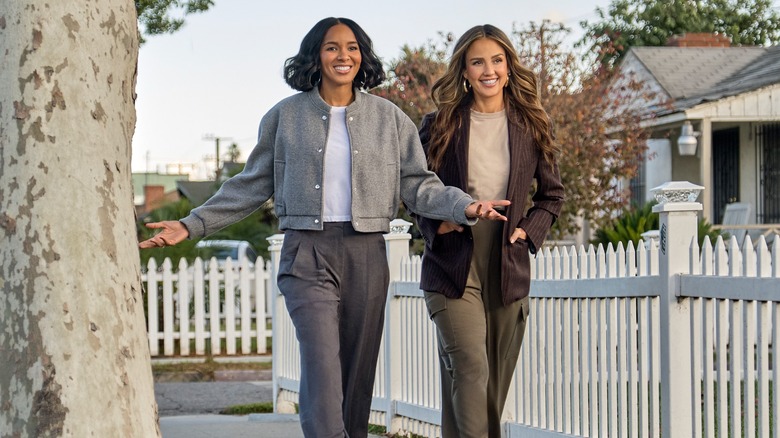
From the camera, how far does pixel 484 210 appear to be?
16.9ft

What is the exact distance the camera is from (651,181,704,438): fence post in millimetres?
5777

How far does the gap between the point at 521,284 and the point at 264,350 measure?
11.8 metres

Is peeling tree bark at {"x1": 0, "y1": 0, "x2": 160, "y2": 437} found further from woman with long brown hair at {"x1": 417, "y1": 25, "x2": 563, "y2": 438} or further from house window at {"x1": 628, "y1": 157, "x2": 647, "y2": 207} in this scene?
house window at {"x1": 628, "y1": 157, "x2": 647, "y2": 207}

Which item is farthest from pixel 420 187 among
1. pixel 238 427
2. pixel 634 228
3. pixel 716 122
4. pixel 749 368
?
pixel 716 122

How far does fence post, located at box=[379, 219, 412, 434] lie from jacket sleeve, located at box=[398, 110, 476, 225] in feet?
9.71

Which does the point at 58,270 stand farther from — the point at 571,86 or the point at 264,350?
the point at 571,86

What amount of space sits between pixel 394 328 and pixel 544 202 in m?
2.97

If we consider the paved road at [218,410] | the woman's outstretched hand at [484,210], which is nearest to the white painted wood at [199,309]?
the paved road at [218,410]

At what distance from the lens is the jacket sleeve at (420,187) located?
17.4 ft

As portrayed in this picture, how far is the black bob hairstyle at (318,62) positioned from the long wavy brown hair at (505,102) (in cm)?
38

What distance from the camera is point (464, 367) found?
220 inches

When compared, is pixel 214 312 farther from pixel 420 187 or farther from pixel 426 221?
pixel 420 187

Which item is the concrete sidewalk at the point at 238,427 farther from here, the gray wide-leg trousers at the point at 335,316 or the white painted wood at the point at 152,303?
the white painted wood at the point at 152,303

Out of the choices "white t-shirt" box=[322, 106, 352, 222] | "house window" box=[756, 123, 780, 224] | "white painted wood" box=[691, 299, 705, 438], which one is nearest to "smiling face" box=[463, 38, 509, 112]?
"white t-shirt" box=[322, 106, 352, 222]
